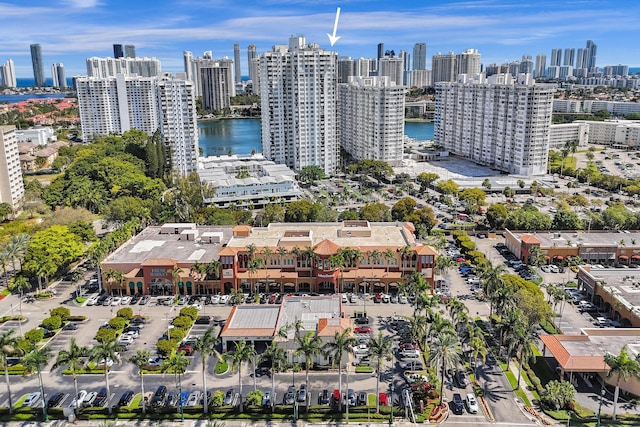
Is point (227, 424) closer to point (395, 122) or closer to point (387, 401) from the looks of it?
point (387, 401)

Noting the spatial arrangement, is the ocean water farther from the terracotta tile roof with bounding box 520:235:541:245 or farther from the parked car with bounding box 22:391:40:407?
the parked car with bounding box 22:391:40:407

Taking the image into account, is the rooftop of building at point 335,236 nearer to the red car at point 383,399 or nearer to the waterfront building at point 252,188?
the red car at point 383,399

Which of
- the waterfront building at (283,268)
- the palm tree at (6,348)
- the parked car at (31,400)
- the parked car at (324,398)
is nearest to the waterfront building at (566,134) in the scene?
the waterfront building at (283,268)

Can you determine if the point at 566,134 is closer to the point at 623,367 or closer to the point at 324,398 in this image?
the point at 623,367

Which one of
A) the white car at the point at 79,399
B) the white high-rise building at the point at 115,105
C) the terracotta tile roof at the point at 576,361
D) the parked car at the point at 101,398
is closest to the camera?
the white car at the point at 79,399

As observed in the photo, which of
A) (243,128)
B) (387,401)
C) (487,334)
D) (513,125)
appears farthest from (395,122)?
(243,128)

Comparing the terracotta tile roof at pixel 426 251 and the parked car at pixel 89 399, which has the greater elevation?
the terracotta tile roof at pixel 426 251

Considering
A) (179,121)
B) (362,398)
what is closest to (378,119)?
(179,121)
